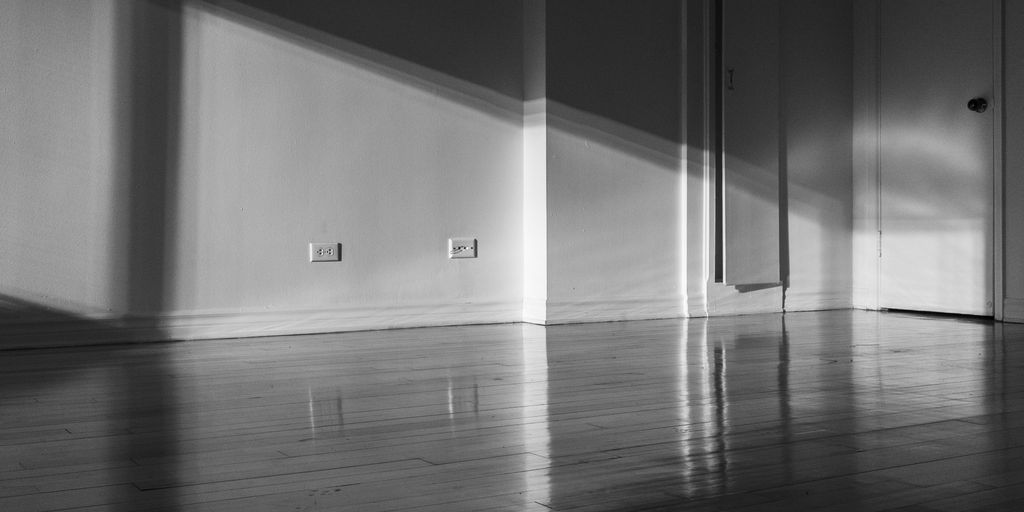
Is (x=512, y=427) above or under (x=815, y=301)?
under

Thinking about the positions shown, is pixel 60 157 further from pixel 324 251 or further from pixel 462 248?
pixel 462 248

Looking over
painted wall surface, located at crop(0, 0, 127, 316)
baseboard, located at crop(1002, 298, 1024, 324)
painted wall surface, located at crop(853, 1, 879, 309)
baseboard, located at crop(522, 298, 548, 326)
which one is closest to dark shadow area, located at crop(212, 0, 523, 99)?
painted wall surface, located at crop(0, 0, 127, 316)

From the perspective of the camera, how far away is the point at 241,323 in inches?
174

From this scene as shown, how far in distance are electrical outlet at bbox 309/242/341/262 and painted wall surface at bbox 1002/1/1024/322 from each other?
3.53m

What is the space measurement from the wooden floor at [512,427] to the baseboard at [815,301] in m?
1.99

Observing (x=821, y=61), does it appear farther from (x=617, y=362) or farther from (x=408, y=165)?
(x=617, y=362)

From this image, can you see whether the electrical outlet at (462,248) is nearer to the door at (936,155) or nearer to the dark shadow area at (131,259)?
the dark shadow area at (131,259)

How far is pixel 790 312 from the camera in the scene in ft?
19.8

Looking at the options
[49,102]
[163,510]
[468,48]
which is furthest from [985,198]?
[163,510]

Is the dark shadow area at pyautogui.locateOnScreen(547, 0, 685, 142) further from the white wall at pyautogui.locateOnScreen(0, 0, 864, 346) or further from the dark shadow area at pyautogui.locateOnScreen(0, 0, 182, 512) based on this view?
the dark shadow area at pyautogui.locateOnScreen(0, 0, 182, 512)

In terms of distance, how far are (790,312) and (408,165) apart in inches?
103

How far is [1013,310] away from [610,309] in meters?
2.13

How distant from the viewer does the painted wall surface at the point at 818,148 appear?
6.07m

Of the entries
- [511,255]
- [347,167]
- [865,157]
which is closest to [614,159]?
[511,255]
